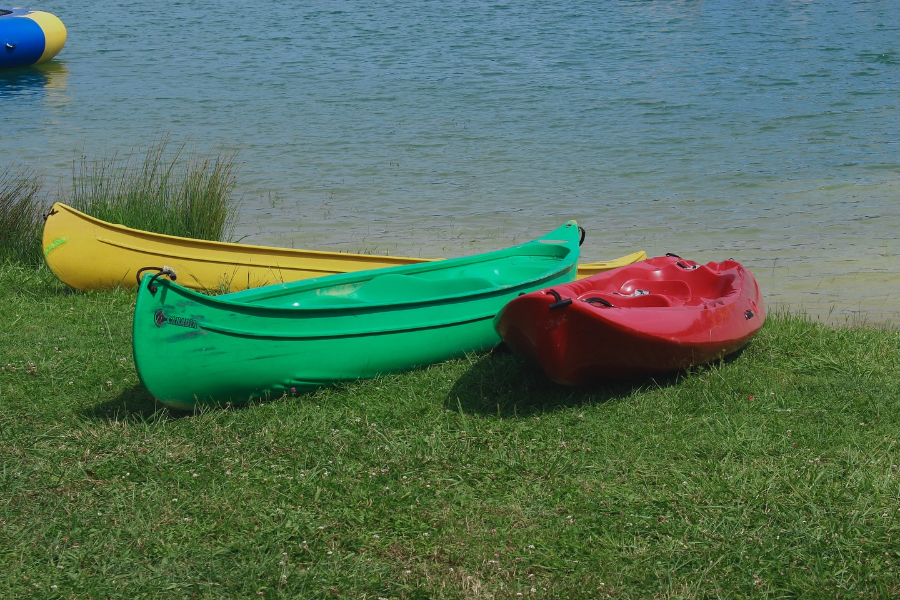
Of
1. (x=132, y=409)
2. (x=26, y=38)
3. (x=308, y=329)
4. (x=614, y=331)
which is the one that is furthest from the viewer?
(x=26, y=38)

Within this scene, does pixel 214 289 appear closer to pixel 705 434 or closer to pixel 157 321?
pixel 157 321

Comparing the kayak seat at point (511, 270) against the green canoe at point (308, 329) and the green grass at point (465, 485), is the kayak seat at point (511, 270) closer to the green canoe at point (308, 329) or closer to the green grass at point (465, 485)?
the green canoe at point (308, 329)

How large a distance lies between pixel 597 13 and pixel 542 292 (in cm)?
2665

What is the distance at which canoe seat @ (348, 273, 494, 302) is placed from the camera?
638cm

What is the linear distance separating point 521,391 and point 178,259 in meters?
3.53

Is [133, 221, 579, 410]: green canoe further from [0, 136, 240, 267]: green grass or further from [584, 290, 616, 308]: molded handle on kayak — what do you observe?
[0, 136, 240, 267]: green grass

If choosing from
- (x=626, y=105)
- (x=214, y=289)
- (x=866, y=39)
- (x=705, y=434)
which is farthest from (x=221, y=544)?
(x=866, y=39)

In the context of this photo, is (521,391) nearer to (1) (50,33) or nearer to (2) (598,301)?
(2) (598,301)

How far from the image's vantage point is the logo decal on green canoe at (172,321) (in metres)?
4.70

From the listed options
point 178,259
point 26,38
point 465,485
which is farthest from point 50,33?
point 465,485

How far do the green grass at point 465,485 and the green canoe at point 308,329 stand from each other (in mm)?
156

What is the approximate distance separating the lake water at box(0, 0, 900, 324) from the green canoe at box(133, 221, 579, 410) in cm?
336

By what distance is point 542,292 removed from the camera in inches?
197

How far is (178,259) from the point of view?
294 inches
